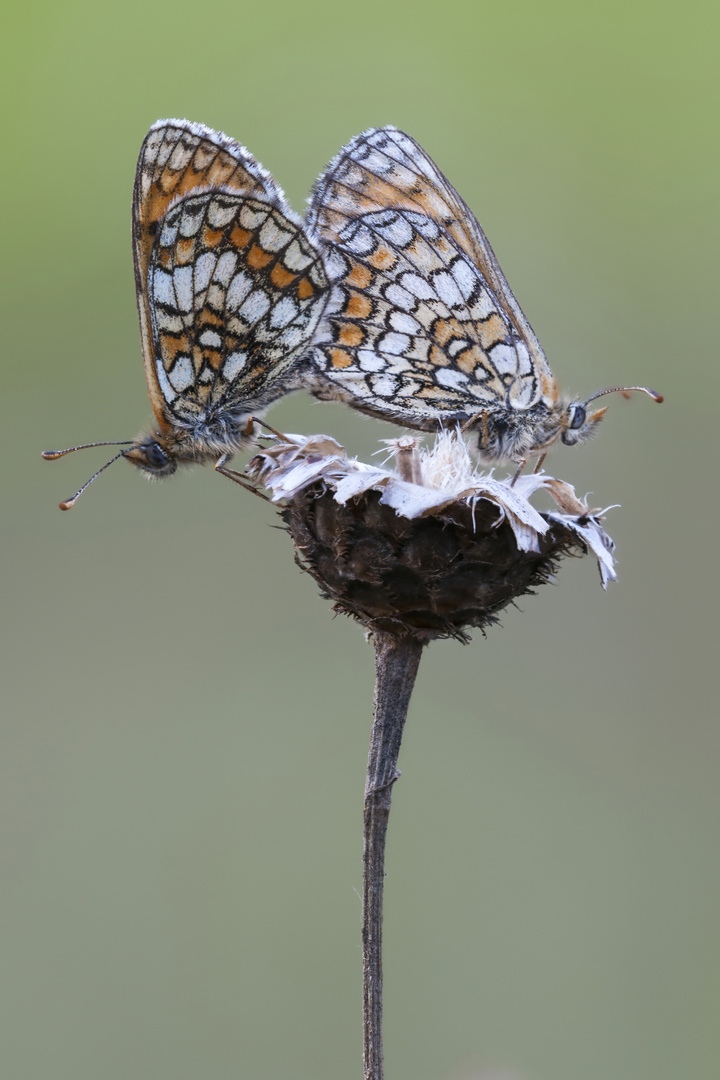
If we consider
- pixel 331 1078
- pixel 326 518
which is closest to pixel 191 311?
pixel 326 518

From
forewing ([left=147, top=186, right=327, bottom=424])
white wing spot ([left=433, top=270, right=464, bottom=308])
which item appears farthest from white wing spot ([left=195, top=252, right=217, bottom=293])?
white wing spot ([left=433, top=270, right=464, bottom=308])

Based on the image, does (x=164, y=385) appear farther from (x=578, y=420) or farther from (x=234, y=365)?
(x=578, y=420)

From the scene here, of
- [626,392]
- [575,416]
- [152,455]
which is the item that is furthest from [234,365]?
[626,392]

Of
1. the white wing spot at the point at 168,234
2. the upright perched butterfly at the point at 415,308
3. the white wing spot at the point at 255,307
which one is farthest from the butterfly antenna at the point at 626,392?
the white wing spot at the point at 168,234

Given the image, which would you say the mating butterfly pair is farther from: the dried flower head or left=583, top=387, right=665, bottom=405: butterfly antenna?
the dried flower head

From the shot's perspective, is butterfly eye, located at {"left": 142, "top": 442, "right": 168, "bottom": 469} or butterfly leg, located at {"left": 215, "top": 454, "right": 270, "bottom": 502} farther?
butterfly eye, located at {"left": 142, "top": 442, "right": 168, "bottom": 469}

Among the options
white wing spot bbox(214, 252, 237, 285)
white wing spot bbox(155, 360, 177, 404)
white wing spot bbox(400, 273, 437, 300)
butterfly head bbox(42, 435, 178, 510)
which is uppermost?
white wing spot bbox(400, 273, 437, 300)
